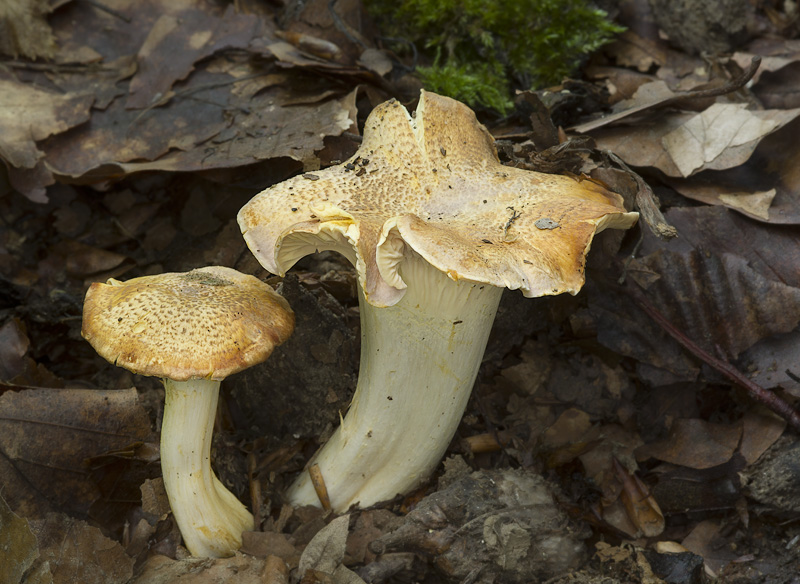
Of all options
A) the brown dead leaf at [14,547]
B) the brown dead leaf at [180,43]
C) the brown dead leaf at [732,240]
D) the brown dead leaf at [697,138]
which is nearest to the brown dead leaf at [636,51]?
the brown dead leaf at [697,138]

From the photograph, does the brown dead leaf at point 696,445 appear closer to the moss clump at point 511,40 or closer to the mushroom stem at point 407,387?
the mushroom stem at point 407,387

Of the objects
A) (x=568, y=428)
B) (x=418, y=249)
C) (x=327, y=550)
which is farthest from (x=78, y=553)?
(x=568, y=428)

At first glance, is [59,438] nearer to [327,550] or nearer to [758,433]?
[327,550]

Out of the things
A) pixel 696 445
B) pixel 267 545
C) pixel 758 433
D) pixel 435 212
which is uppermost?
pixel 435 212

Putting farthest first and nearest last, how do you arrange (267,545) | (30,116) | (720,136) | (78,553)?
(30,116) < (720,136) < (267,545) < (78,553)

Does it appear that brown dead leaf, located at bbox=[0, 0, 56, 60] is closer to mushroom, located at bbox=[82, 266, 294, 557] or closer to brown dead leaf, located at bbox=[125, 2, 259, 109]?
brown dead leaf, located at bbox=[125, 2, 259, 109]
